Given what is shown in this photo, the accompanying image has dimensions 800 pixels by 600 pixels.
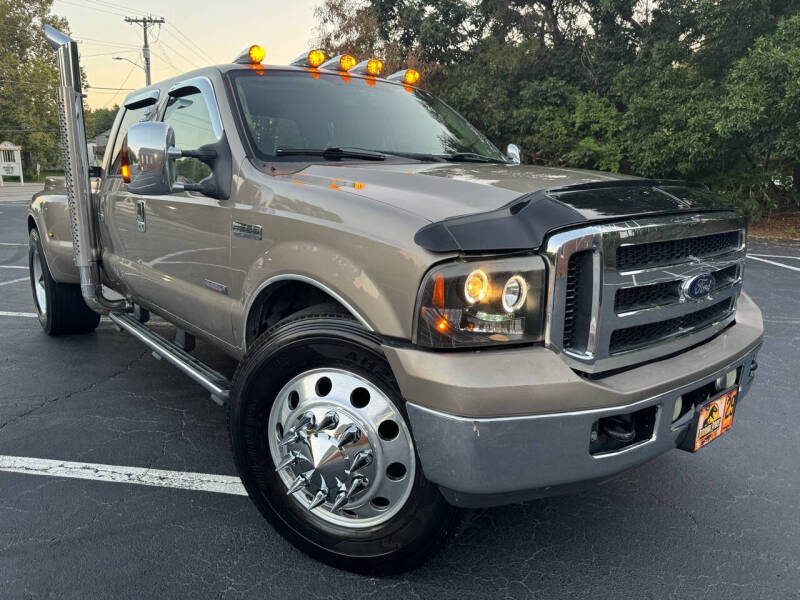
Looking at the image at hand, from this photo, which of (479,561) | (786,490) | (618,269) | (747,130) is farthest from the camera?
(747,130)

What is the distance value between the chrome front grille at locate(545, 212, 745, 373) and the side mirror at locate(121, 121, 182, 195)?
5.33ft

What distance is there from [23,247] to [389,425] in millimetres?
11773

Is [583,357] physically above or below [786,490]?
above

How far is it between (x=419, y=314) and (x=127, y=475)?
192 centimetres

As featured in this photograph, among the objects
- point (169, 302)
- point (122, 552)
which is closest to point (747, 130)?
point (169, 302)

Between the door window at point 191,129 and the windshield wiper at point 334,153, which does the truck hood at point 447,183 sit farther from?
the door window at point 191,129

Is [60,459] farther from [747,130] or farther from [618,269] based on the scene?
[747,130]

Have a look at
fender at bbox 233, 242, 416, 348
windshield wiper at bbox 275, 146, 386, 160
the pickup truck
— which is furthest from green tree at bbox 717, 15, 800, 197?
fender at bbox 233, 242, 416, 348

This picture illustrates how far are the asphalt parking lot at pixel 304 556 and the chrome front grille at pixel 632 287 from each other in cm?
83

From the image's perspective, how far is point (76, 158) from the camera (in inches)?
157

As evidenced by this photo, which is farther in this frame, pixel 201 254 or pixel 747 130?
pixel 747 130

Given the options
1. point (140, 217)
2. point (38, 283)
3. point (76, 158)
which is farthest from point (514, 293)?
point (38, 283)

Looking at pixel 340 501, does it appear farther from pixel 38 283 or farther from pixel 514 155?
pixel 38 283

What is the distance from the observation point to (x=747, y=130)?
14117 millimetres
